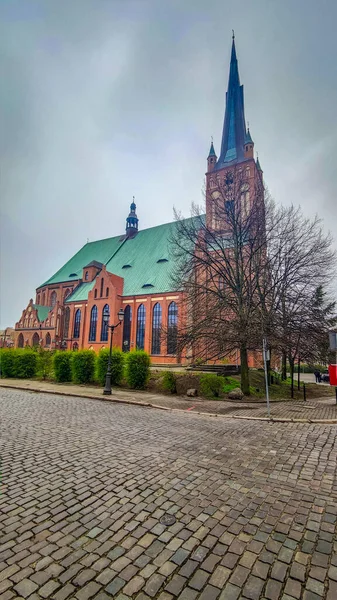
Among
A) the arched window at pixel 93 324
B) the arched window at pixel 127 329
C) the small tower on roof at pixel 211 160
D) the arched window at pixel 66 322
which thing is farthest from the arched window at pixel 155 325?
the small tower on roof at pixel 211 160

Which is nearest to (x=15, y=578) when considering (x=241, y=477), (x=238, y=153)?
(x=241, y=477)

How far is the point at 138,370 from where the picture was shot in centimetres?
1583

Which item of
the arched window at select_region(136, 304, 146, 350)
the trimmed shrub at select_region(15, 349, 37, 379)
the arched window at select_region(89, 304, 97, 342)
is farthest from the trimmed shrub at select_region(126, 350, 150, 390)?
the arched window at select_region(89, 304, 97, 342)

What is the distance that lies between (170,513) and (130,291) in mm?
34111

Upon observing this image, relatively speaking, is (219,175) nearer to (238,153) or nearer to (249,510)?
(238,153)

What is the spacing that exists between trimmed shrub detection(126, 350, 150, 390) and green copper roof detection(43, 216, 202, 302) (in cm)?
1660

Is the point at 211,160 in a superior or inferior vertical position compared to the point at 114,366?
superior

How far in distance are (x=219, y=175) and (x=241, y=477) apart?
3499 cm

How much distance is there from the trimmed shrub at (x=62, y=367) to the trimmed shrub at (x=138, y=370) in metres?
5.48

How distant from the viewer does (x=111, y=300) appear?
119ft

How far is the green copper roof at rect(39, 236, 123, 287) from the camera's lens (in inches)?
1866

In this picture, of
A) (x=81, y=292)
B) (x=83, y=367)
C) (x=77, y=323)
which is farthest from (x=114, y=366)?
(x=81, y=292)

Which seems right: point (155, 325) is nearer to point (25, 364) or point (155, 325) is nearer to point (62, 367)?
point (25, 364)

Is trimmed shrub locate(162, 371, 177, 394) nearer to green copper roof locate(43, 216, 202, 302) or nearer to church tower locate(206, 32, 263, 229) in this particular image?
green copper roof locate(43, 216, 202, 302)
